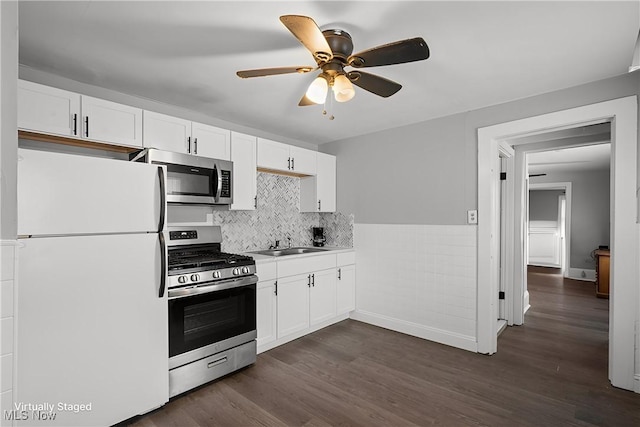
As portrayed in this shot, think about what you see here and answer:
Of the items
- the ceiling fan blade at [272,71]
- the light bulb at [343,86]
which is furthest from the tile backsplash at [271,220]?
the light bulb at [343,86]

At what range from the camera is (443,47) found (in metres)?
2.02

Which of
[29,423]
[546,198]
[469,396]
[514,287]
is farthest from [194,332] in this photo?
[546,198]

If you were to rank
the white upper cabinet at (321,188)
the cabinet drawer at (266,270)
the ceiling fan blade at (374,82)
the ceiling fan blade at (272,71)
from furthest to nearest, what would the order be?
the white upper cabinet at (321,188), the cabinet drawer at (266,270), the ceiling fan blade at (374,82), the ceiling fan blade at (272,71)

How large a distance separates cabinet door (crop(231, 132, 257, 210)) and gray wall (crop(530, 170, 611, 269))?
7.30 metres

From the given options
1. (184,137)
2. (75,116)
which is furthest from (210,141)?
(75,116)

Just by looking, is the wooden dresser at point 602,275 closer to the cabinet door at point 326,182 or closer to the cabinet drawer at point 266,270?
the cabinet door at point 326,182

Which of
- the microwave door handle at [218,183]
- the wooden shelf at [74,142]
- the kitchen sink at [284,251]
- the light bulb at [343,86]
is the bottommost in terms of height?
the kitchen sink at [284,251]

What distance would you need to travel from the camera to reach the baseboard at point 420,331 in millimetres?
3184

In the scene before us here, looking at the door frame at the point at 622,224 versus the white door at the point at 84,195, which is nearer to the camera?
the white door at the point at 84,195

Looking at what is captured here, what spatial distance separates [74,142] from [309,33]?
204 centimetres

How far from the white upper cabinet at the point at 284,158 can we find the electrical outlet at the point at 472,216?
1.89 m

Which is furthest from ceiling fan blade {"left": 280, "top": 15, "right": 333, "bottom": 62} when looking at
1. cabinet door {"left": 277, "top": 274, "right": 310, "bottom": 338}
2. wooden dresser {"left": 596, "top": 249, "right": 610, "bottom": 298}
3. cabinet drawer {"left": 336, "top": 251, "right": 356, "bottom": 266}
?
wooden dresser {"left": 596, "top": 249, "right": 610, "bottom": 298}

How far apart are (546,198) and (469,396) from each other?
8194 mm

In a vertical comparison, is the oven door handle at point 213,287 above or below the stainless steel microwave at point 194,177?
below
